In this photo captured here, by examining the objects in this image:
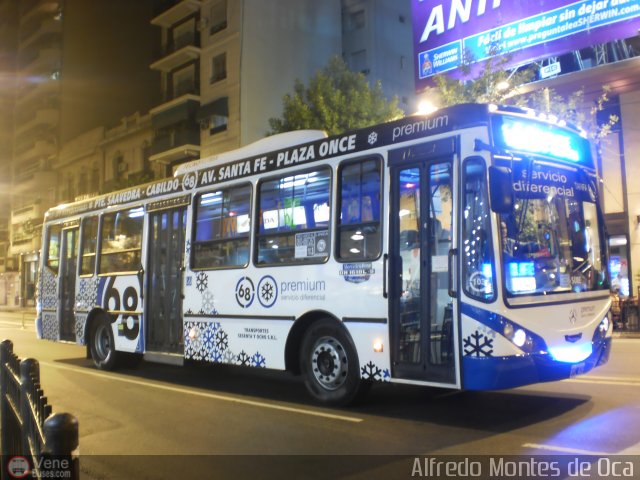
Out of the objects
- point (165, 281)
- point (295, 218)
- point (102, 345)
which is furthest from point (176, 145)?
point (295, 218)

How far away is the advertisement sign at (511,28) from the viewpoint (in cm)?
1803

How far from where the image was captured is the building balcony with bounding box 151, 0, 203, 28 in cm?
3491

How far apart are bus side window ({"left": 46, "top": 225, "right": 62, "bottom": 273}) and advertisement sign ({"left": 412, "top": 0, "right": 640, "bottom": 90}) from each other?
11.6m

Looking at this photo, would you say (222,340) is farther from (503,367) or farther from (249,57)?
(249,57)

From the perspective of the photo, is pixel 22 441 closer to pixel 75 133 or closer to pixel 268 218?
pixel 268 218

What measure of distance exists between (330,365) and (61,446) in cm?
526

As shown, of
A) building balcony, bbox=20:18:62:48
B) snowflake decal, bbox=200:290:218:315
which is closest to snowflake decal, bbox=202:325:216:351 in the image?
snowflake decal, bbox=200:290:218:315

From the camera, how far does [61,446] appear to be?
8.38 ft

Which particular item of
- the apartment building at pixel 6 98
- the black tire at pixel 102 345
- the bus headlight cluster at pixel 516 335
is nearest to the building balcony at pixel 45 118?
Answer: the apartment building at pixel 6 98

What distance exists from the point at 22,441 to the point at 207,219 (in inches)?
228

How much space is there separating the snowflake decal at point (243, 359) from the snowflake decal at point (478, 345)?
11.7ft

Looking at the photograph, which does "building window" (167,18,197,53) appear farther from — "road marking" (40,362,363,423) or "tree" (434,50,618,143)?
"road marking" (40,362,363,423)

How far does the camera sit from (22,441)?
4.14m

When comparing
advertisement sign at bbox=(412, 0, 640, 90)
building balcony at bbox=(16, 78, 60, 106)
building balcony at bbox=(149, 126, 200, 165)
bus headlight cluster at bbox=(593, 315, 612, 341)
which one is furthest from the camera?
building balcony at bbox=(16, 78, 60, 106)
